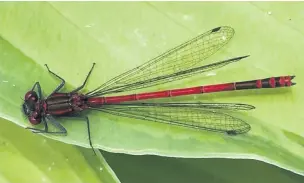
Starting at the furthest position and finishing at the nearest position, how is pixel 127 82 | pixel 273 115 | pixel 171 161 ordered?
pixel 171 161, pixel 127 82, pixel 273 115

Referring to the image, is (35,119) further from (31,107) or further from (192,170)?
(192,170)

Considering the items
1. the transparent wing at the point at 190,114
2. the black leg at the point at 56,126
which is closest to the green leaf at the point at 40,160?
the black leg at the point at 56,126

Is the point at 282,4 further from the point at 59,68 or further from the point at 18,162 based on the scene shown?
the point at 18,162

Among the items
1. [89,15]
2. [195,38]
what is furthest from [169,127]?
[89,15]

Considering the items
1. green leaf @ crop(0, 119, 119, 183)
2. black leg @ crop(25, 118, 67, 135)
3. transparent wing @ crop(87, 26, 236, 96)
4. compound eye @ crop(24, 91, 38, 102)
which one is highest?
transparent wing @ crop(87, 26, 236, 96)

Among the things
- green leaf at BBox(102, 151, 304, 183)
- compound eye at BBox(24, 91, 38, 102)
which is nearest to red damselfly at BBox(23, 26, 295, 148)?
compound eye at BBox(24, 91, 38, 102)

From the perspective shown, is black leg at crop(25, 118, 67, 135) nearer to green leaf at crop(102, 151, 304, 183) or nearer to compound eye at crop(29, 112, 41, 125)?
compound eye at crop(29, 112, 41, 125)

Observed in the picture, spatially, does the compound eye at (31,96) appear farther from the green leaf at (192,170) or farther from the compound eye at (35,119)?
the green leaf at (192,170)

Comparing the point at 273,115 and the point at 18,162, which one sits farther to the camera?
the point at 18,162

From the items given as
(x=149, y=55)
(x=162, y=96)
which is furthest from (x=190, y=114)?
(x=149, y=55)
